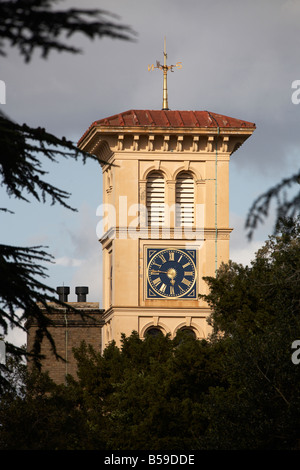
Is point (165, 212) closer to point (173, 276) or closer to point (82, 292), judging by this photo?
point (173, 276)

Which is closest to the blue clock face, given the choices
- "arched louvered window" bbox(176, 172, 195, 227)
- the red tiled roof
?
"arched louvered window" bbox(176, 172, 195, 227)

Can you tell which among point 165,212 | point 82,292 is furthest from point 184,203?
point 82,292

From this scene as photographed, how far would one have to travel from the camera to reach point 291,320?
106ft

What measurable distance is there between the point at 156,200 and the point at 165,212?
2.47 ft

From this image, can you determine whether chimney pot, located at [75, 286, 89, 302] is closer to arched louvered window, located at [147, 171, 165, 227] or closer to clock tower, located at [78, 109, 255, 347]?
clock tower, located at [78, 109, 255, 347]

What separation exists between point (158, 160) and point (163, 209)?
8.11 feet

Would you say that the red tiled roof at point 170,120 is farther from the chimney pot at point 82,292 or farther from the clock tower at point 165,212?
the chimney pot at point 82,292

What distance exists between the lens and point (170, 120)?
65.6m

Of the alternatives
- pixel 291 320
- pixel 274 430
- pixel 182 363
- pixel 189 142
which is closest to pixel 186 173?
pixel 189 142

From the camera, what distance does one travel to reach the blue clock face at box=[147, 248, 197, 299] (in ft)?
210

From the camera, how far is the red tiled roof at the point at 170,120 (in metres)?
64.6
